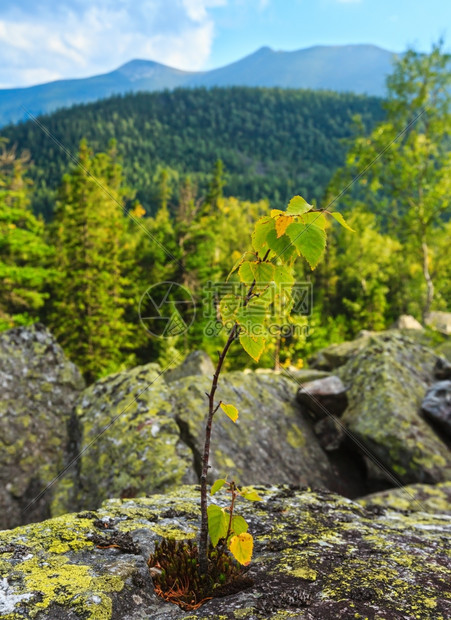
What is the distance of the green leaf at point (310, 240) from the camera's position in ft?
7.46

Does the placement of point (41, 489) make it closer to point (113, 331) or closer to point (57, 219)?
point (113, 331)

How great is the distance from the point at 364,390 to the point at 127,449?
247 inches

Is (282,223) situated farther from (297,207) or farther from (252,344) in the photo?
(252,344)

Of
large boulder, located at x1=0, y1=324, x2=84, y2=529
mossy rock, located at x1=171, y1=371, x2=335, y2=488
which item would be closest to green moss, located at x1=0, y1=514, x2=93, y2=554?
mossy rock, located at x1=171, y1=371, x2=335, y2=488

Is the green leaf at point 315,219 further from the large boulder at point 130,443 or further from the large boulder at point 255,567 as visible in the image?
the large boulder at point 130,443

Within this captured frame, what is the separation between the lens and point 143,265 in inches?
1639

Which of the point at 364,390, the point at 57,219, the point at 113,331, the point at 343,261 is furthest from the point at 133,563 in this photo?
the point at 343,261

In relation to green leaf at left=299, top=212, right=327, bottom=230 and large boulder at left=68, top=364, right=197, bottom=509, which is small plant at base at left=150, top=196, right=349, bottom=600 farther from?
large boulder at left=68, top=364, right=197, bottom=509

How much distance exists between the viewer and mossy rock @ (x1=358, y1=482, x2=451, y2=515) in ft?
23.4

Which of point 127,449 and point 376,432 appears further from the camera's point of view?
point 376,432

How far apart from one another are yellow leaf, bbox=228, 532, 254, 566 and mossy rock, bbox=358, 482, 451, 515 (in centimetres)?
503

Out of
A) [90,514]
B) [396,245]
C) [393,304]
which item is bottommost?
[393,304]

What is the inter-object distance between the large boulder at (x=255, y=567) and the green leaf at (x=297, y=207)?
228 centimetres

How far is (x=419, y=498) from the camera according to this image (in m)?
7.48
